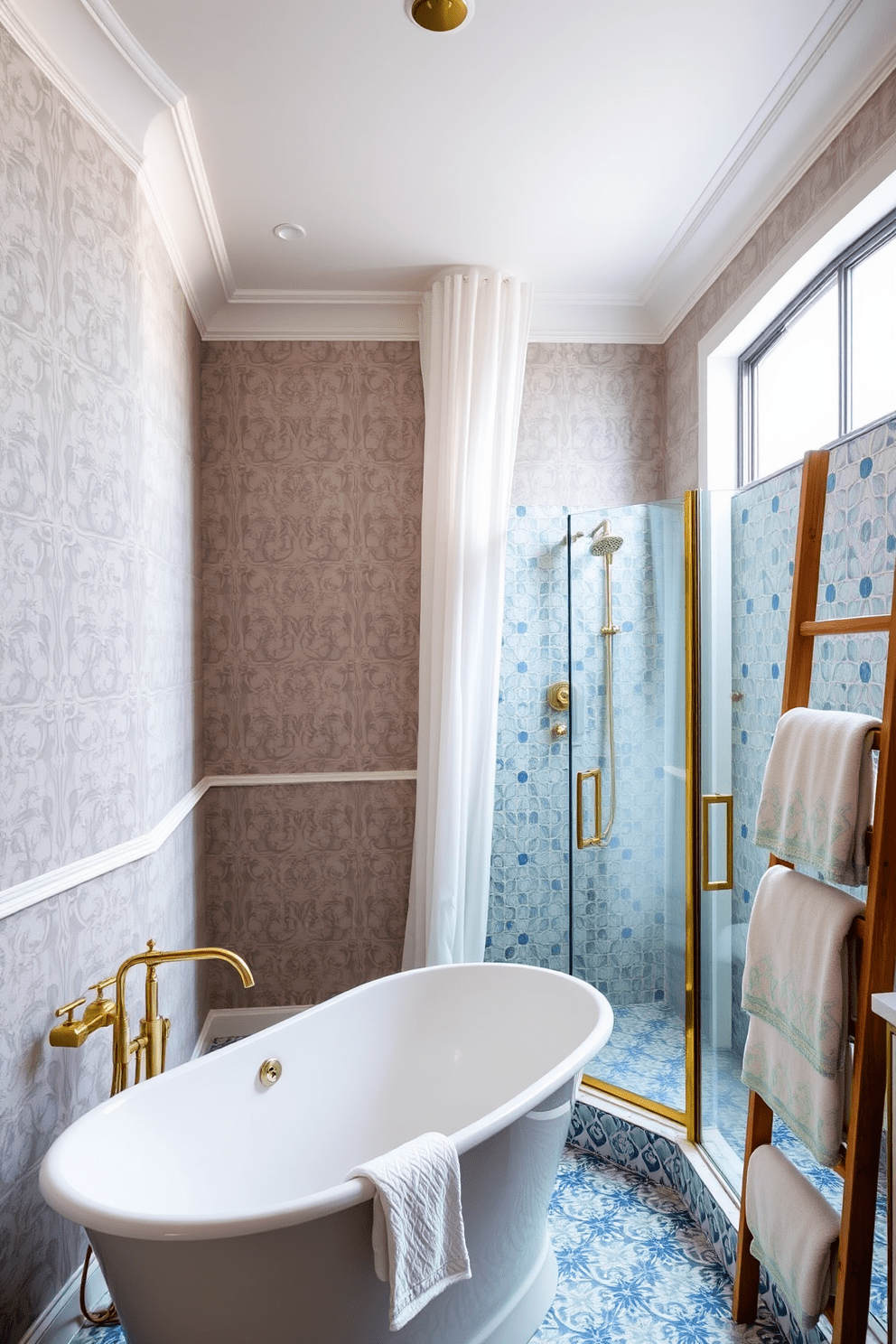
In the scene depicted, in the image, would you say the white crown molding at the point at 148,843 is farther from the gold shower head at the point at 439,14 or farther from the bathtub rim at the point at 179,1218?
the gold shower head at the point at 439,14

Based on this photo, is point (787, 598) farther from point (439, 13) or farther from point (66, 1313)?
point (66, 1313)

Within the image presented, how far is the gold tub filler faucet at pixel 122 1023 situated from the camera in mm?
1595

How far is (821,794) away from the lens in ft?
4.77

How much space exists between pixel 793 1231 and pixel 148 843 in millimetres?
1600

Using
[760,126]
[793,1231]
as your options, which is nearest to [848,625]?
[793,1231]

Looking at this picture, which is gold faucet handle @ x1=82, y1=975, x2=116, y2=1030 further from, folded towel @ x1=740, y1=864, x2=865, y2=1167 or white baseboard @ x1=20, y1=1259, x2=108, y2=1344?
folded towel @ x1=740, y1=864, x2=865, y2=1167

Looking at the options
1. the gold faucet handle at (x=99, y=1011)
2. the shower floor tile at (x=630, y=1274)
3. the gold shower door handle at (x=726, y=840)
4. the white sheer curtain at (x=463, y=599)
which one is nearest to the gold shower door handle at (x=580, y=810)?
the white sheer curtain at (x=463, y=599)

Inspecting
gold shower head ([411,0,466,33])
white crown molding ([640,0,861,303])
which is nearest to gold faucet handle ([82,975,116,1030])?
gold shower head ([411,0,466,33])

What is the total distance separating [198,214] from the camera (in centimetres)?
246

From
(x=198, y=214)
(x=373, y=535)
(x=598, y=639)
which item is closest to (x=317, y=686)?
(x=373, y=535)

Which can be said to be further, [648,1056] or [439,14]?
[648,1056]

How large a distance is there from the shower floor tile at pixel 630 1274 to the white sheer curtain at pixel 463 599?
86 cm

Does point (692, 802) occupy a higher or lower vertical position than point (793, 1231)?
higher

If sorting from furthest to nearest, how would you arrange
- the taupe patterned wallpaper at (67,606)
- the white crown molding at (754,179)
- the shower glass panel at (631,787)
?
the shower glass panel at (631,787) → the white crown molding at (754,179) → the taupe patterned wallpaper at (67,606)
